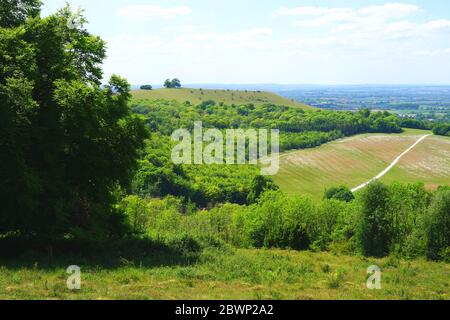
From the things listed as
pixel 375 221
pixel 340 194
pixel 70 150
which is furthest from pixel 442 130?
pixel 70 150

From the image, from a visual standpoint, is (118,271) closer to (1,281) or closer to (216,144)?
(1,281)

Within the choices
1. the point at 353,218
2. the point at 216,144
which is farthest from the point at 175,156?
the point at 353,218

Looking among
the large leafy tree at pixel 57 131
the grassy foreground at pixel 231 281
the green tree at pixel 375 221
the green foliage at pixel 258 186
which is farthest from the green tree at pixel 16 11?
the green foliage at pixel 258 186

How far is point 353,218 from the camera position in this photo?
141 feet

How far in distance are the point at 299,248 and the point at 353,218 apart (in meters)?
9.55

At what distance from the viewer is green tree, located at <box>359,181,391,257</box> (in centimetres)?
3947

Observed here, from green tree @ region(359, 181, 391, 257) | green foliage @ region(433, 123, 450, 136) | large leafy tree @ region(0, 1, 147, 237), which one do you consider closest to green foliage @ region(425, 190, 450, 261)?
green tree @ region(359, 181, 391, 257)

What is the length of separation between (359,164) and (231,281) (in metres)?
121

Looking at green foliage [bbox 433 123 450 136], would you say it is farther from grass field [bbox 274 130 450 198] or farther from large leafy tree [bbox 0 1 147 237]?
large leafy tree [bbox 0 1 147 237]

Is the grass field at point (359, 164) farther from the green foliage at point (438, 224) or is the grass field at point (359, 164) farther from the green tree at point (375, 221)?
the green foliage at point (438, 224)

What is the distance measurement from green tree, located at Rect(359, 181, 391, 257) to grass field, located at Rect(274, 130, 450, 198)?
6666 cm

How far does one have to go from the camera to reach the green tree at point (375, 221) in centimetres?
3947

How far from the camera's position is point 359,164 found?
440 ft

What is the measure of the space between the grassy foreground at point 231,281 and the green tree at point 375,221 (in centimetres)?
1377
